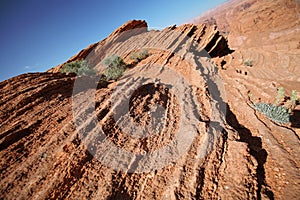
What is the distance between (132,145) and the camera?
4.14m

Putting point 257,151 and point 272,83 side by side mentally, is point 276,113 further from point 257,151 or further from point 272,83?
point 272,83

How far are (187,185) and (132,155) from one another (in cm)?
143

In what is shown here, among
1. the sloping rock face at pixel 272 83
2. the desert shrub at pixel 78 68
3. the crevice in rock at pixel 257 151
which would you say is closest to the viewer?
the crevice in rock at pixel 257 151

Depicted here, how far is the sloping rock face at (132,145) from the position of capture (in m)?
3.16

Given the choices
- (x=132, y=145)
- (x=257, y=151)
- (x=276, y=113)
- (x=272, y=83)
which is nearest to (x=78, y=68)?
(x=132, y=145)

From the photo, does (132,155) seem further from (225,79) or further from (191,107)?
(225,79)

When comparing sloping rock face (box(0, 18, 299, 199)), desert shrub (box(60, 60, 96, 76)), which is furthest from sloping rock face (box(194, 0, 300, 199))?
desert shrub (box(60, 60, 96, 76))

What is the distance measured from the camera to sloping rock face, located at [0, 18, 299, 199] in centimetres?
316

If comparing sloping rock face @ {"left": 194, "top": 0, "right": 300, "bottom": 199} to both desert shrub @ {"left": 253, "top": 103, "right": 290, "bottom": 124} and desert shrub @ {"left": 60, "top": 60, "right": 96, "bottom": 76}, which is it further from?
desert shrub @ {"left": 60, "top": 60, "right": 96, "bottom": 76}

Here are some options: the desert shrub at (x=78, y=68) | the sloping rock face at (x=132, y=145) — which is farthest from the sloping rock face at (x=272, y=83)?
the desert shrub at (x=78, y=68)

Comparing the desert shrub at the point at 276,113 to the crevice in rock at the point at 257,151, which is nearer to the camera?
the crevice in rock at the point at 257,151

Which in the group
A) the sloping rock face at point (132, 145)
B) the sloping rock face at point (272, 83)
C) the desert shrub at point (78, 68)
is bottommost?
the sloping rock face at point (272, 83)

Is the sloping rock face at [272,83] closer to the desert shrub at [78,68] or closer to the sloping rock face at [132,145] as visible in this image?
the sloping rock face at [132,145]

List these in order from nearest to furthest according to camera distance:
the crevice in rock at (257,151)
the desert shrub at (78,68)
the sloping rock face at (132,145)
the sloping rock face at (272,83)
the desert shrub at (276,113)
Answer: the sloping rock face at (132,145)
the crevice in rock at (257,151)
the sloping rock face at (272,83)
the desert shrub at (276,113)
the desert shrub at (78,68)
